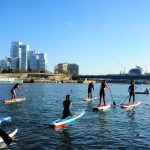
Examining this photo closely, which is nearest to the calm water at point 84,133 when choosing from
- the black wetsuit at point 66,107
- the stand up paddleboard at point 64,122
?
the stand up paddleboard at point 64,122

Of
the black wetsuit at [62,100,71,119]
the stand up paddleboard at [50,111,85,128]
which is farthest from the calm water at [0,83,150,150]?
the black wetsuit at [62,100,71,119]

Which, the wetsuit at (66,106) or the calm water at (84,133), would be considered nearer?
the calm water at (84,133)

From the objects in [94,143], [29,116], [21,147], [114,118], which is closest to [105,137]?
[94,143]

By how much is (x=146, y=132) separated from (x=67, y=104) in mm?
6202

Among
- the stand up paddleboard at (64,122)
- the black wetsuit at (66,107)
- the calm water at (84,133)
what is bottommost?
the calm water at (84,133)

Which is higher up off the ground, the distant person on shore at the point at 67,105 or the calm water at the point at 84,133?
the distant person on shore at the point at 67,105

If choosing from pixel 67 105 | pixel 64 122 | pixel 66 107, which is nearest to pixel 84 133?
Answer: pixel 64 122

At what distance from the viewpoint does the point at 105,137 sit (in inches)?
858

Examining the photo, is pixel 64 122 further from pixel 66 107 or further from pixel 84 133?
pixel 84 133

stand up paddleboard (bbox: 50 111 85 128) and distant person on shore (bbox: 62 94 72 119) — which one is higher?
distant person on shore (bbox: 62 94 72 119)

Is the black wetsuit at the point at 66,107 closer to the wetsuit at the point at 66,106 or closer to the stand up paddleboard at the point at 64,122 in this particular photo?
the wetsuit at the point at 66,106

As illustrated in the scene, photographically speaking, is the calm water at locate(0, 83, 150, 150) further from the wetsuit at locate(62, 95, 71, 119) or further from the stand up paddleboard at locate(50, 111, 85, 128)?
the wetsuit at locate(62, 95, 71, 119)

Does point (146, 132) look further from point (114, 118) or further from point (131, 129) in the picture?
point (114, 118)

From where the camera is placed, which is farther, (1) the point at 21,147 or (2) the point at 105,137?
(2) the point at 105,137
